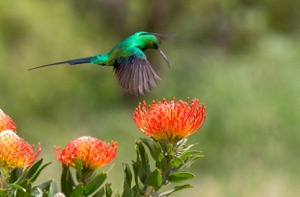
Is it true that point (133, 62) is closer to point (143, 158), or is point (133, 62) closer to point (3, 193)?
point (143, 158)

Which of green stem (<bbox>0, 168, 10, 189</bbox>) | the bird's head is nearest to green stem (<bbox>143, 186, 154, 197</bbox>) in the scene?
green stem (<bbox>0, 168, 10, 189</bbox>)

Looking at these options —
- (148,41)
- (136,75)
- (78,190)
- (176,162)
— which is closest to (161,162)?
(176,162)

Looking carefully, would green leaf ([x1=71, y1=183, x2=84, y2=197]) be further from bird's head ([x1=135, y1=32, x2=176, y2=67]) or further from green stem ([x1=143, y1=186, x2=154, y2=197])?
bird's head ([x1=135, y1=32, x2=176, y2=67])

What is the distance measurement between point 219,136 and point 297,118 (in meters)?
1.08

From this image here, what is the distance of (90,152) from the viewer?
1.92m

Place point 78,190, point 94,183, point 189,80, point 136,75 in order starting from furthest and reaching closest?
1. point 189,80
2. point 136,75
3. point 94,183
4. point 78,190

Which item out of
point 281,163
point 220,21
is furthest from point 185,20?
point 281,163

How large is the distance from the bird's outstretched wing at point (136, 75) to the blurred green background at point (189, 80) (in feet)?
17.2

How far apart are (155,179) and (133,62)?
2.13 ft

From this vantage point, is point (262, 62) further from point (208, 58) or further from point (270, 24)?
point (270, 24)

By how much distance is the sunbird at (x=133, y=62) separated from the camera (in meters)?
2.13

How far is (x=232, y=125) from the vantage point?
Result: 10016 millimetres

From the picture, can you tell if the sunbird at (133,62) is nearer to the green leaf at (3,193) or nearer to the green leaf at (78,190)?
the green leaf at (78,190)

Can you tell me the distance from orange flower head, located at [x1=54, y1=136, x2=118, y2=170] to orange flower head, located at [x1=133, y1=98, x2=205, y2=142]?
0.21 metres
